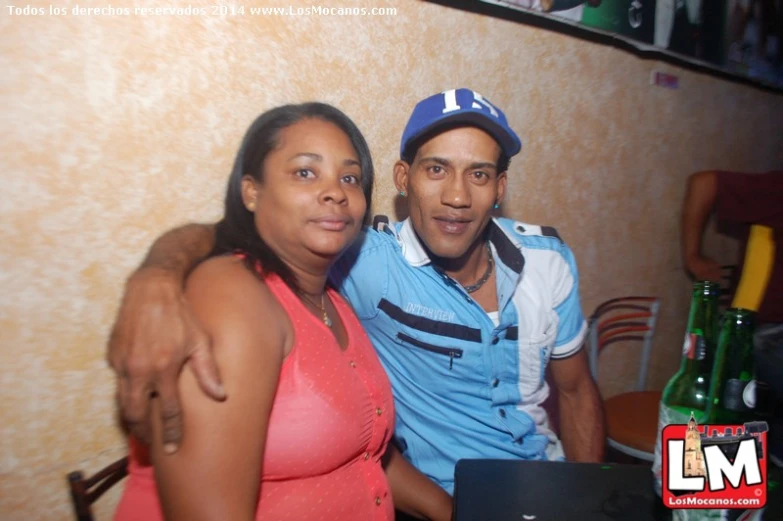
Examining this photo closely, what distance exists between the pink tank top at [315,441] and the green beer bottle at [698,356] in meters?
0.54

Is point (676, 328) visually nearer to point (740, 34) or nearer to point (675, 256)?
point (675, 256)

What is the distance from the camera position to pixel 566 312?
1503 millimetres

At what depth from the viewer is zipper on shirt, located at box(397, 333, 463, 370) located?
1364 mm

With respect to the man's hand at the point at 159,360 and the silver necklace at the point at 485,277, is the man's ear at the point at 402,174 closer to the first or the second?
the silver necklace at the point at 485,277

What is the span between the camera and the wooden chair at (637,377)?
189 centimetres

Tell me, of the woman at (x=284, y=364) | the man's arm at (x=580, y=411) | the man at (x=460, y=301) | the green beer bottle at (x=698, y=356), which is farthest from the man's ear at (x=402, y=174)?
the green beer bottle at (x=698, y=356)

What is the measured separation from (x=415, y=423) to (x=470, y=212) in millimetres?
585

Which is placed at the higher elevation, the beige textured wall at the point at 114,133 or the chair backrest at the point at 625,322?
the beige textured wall at the point at 114,133

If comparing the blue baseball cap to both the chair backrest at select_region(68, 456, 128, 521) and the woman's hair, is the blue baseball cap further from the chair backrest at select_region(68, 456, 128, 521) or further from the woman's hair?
the chair backrest at select_region(68, 456, 128, 521)

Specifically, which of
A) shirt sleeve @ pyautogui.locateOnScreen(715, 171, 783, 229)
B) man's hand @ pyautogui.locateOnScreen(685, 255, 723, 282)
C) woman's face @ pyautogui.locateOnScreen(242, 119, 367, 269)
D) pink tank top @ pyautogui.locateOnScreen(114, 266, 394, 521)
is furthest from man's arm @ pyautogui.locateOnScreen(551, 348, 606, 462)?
shirt sleeve @ pyautogui.locateOnScreen(715, 171, 783, 229)

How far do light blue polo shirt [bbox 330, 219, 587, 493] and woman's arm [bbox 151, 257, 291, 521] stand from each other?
0.53 meters

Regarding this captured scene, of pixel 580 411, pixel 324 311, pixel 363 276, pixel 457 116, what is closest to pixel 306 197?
pixel 324 311

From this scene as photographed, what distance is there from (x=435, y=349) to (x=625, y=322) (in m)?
1.45

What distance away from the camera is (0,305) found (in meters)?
1.04
